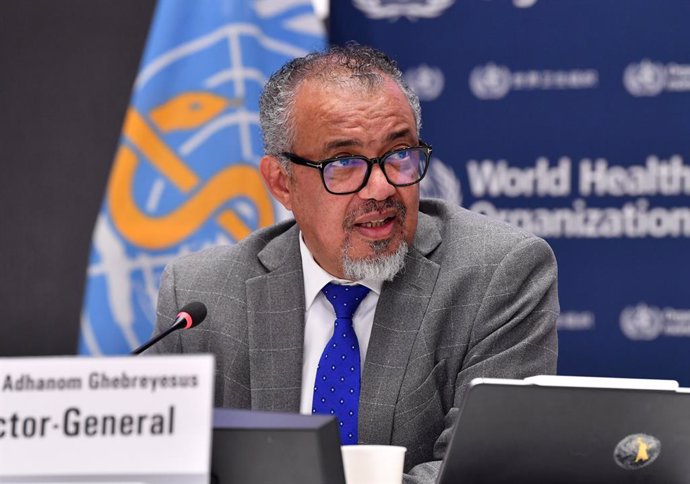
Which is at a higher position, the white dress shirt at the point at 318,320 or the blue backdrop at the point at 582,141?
the blue backdrop at the point at 582,141

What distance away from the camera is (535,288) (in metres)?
2.71

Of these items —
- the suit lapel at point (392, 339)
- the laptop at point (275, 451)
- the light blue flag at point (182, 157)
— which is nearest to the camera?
the laptop at point (275, 451)

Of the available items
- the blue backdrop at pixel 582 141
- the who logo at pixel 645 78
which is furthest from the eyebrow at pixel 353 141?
the who logo at pixel 645 78

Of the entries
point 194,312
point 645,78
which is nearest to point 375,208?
point 194,312

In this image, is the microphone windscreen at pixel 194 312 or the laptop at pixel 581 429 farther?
the microphone windscreen at pixel 194 312

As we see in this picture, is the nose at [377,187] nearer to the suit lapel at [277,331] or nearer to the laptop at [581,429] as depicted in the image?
the suit lapel at [277,331]

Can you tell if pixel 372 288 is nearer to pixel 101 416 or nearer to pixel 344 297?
pixel 344 297

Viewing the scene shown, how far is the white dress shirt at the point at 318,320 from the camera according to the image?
274 centimetres

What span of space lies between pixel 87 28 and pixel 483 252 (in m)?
2.41

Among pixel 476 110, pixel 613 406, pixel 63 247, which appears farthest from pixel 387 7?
pixel 613 406

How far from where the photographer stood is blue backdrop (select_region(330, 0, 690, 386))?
398 cm

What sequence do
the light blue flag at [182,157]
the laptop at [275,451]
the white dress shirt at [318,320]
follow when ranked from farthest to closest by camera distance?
the light blue flag at [182,157], the white dress shirt at [318,320], the laptop at [275,451]

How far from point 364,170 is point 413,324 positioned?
0.41m

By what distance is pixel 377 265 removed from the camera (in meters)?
2.69
